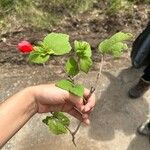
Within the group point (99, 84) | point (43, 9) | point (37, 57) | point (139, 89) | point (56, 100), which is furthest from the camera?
point (43, 9)

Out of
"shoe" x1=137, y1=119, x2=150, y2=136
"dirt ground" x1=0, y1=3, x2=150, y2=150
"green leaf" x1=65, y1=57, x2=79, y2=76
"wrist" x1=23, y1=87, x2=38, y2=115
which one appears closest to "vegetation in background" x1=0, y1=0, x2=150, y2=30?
"dirt ground" x1=0, y1=3, x2=150, y2=150

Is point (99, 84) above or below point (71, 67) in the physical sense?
Answer: below

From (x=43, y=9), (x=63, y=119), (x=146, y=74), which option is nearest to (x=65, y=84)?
(x=63, y=119)

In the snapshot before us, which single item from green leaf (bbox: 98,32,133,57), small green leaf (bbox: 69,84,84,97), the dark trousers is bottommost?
the dark trousers

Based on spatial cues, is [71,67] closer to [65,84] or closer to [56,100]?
[65,84]

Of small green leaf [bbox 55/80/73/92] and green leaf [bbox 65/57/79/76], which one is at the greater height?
green leaf [bbox 65/57/79/76]

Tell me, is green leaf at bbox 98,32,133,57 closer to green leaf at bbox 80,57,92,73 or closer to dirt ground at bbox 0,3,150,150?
green leaf at bbox 80,57,92,73

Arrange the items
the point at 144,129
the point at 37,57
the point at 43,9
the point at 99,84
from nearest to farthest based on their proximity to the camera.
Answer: the point at 37,57 → the point at 144,129 → the point at 99,84 → the point at 43,9
